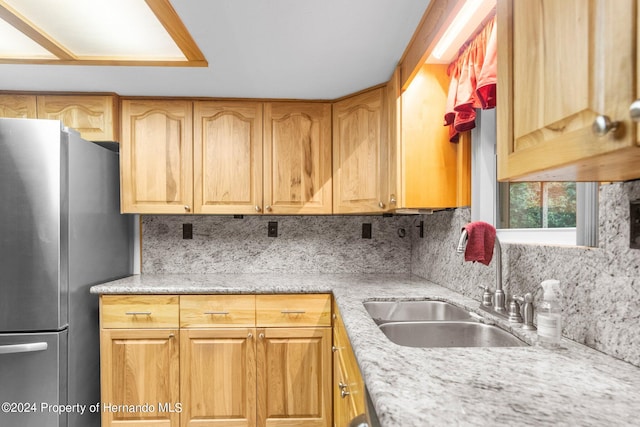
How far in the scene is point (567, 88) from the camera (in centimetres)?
57

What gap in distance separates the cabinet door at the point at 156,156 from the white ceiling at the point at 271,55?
114 mm

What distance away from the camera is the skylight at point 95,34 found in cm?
148

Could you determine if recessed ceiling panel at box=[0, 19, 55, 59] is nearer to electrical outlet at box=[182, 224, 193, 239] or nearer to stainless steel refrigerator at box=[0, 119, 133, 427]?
stainless steel refrigerator at box=[0, 119, 133, 427]

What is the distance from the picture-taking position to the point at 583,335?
3.22 feet

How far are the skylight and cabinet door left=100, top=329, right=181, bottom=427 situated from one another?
1.47 m

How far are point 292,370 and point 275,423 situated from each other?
306mm

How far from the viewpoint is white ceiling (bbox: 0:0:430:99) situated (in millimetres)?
1391

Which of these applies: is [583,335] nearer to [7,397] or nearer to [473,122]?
[473,122]

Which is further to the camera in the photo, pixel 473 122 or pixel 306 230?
pixel 306 230

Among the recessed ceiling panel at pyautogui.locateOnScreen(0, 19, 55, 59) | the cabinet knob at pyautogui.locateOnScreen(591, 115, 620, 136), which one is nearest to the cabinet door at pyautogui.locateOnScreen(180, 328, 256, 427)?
the recessed ceiling panel at pyautogui.locateOnScreen(0, 19, 55, 59)

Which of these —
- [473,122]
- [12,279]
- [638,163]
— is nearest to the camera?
[638,163]

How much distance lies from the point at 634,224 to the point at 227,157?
6.76 feet

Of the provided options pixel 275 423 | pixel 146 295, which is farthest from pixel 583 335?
pixel 146 295

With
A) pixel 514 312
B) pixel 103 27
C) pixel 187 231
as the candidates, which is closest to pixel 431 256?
pixel 514 312
